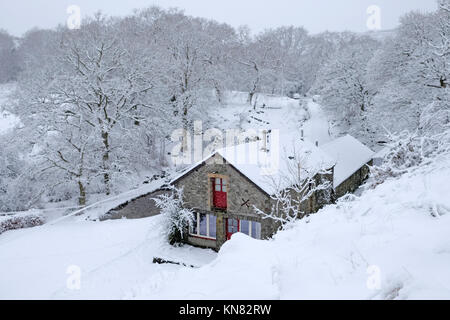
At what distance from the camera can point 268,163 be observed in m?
17.0

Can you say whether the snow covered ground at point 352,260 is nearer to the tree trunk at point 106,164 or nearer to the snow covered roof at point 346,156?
the snow covered roof at point 346,156

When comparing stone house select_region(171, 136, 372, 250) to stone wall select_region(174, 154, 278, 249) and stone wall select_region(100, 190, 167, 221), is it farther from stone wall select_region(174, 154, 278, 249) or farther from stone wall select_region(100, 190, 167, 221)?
stone wall select_region(100, 190, 167, 221)

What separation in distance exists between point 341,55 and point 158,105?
19.6 meters

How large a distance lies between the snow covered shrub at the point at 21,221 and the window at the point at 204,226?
1051cm

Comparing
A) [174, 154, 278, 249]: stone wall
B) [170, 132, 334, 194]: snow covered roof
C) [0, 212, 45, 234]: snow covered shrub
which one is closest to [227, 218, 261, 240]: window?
[174, 154, 278, 249]: stone wall

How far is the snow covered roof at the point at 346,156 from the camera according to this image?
962 inches

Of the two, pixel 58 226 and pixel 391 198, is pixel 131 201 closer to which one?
pixel 58 226

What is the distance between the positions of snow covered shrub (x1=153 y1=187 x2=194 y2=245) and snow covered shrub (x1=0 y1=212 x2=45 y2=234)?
9.32 m

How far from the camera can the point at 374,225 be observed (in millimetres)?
6035

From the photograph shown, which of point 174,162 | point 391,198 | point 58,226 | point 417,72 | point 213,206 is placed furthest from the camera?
point 174,162

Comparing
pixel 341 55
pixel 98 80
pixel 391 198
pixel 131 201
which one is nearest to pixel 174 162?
pixel 131 201

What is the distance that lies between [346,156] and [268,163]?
1240 cm

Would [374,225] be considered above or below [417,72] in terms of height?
below

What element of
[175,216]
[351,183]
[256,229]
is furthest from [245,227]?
[351,183]
